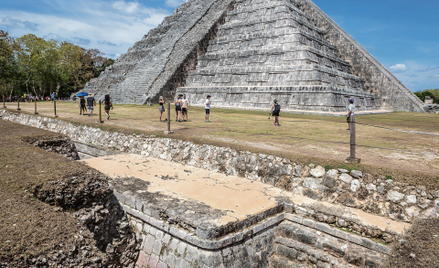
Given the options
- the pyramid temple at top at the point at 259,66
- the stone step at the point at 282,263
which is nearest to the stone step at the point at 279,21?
the pyramid temple at top at the point at 259,66

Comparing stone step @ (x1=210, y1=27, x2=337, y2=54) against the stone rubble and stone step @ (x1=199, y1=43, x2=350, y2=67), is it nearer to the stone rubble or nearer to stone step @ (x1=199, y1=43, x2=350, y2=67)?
stone step @ (x1=199, y1=43, x2=350, y2=67)

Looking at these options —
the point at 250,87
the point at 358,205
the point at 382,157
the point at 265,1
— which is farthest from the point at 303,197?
the point at 265,1

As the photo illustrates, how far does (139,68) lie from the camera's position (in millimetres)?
27547

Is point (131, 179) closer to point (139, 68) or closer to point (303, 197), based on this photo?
point (303, 197)

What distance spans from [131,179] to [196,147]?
6.30ft

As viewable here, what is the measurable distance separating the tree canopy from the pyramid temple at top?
31.7 ft

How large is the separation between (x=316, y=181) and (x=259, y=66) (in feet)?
52.0

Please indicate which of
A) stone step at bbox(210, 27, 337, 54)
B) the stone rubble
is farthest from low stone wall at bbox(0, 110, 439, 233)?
stone step at bbox(210, 27, 337, 54)

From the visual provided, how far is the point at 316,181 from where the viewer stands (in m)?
5.30

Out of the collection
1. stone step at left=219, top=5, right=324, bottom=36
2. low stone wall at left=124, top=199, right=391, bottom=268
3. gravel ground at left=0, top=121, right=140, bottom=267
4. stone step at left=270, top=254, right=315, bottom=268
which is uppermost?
stone step at left=219, top=5, right=324, bottom=36

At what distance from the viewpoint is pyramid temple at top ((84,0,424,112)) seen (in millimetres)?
17797

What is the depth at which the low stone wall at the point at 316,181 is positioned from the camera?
4.34 m

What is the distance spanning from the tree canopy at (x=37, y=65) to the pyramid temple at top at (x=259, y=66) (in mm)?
9667

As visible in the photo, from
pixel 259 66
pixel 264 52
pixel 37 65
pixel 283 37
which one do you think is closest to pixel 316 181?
pixel 259 66
